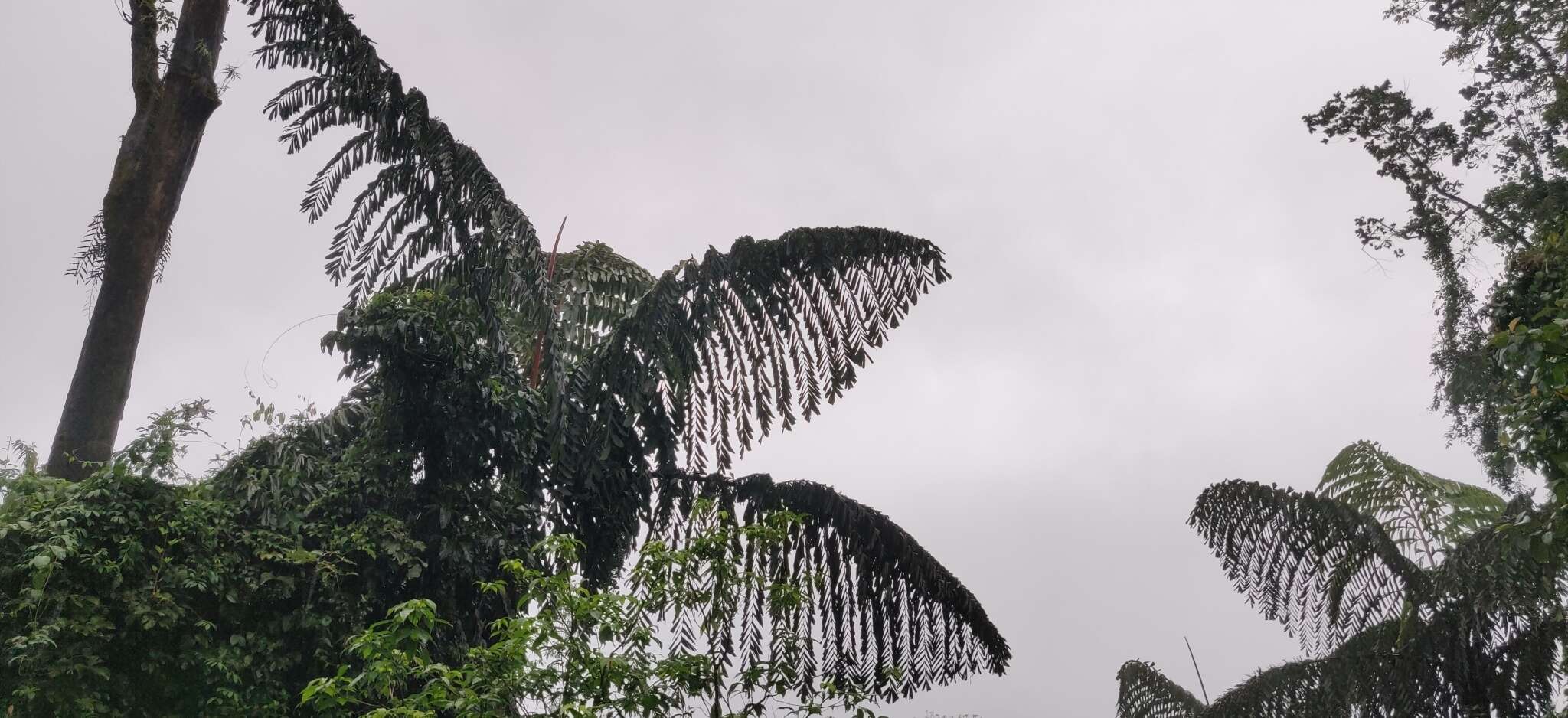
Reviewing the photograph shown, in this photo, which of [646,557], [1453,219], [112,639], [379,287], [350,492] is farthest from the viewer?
[1453,219]

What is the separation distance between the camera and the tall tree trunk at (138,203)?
229 inches

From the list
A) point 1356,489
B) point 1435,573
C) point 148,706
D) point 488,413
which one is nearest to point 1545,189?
point 1356,489

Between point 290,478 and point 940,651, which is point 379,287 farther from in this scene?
point 940,651

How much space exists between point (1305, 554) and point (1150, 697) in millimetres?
1147

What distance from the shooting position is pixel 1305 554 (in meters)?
5.82

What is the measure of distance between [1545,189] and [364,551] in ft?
39.3

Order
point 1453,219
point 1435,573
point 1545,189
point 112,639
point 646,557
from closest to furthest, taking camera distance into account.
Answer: point 646,557, point 112,639, point 1435,573, point 1545,189, point 1453,219

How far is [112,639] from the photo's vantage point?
16.2ft

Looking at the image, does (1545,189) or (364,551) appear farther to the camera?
(1545,189)

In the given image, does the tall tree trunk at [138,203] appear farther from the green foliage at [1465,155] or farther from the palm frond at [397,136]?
the green foliage at [1465,155]

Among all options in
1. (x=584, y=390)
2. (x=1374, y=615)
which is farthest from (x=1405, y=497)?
(x=584, y=390)

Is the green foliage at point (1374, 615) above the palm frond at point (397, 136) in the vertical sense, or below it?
below

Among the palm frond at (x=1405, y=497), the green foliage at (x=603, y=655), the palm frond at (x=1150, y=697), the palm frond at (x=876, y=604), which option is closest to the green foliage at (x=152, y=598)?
the green foliage at (x=603, y=655)

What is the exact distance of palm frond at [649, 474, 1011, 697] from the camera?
6445 mm
